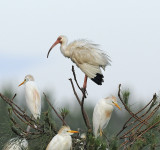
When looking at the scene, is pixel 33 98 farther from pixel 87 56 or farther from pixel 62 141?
pixel 62 141

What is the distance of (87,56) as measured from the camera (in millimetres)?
6250

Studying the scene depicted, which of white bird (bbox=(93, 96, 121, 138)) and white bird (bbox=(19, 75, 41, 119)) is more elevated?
white bird (bbox=(19, 75, 41, 119))

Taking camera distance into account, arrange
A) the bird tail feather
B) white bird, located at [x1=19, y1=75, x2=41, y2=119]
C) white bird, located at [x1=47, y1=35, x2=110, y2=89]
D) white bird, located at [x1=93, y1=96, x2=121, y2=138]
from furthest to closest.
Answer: white bird, located at [x1=19, y1=75, x2=41, y2=119], white bird, located at [x1=47, y1=35, x2=110, y2=89], the bird tail feather, white bird, located at [x1=93, y1=96, x2=121, y2=138]

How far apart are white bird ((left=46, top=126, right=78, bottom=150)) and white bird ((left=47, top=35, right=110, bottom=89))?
5.32 feet

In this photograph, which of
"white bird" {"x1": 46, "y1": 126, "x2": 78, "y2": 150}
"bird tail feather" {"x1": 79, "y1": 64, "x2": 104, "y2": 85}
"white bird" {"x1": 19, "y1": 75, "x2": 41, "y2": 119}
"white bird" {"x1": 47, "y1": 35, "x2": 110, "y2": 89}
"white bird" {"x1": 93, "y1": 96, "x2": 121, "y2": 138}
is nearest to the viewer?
"white bird" {"x1": 46, "y1": 126, "x2": 78, "y2": 150}

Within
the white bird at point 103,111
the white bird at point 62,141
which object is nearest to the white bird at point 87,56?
the white bird at point 103,111

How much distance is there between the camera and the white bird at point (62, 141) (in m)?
4.31

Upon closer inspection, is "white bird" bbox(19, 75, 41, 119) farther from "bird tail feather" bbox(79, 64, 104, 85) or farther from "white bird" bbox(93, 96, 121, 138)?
"white bird" bbox(93, 96, 121, 138)

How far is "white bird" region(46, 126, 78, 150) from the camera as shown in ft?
14.1

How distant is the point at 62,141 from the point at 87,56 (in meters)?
2.13

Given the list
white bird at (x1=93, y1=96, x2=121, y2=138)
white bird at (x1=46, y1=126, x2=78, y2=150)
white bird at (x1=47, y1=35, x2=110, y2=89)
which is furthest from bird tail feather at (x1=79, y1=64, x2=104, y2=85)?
white bird at (x1=46, y1=126, x2=78, y2=150)

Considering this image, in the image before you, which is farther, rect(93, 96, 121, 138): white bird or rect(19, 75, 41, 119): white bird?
rect(19, 75, 41, 119): white bird

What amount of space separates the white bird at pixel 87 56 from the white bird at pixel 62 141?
1620mm

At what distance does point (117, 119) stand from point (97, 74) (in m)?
15.1
